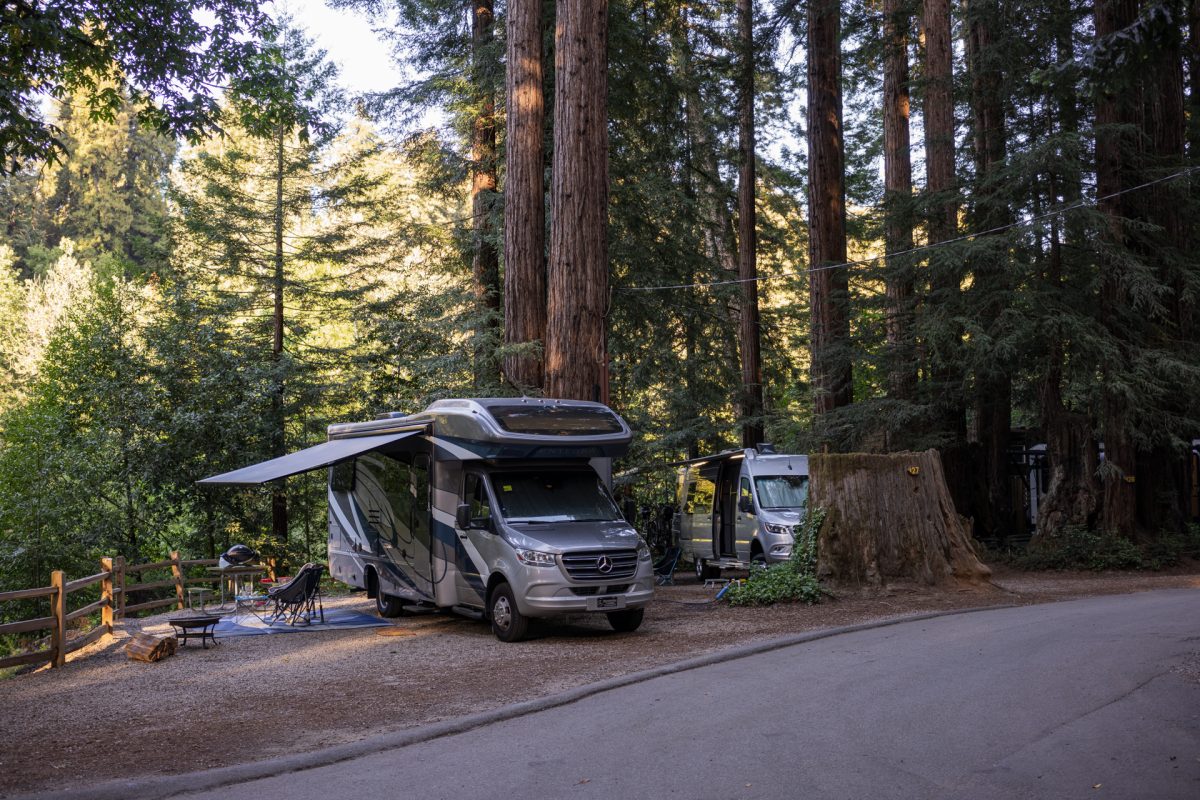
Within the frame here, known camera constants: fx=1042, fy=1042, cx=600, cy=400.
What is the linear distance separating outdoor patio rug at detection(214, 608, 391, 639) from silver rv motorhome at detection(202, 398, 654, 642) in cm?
78

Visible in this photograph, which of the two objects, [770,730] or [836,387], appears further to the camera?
[836,387]

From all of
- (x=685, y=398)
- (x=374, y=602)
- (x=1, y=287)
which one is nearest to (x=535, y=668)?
(x=374, y=602)

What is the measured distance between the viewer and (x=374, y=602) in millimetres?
18266

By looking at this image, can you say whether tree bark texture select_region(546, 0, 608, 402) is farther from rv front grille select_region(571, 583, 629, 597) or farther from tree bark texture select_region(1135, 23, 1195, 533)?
tree bark texture select_region(1135, 23, 1195, 533)

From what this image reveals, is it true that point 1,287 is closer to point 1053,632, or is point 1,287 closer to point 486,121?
point 486,121

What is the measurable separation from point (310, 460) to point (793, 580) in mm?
6811

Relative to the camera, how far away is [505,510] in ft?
41.1

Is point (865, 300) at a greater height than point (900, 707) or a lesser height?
greater

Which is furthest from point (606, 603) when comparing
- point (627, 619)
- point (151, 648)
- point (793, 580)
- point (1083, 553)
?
point (1083, 553)

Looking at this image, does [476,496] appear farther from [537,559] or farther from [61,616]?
[61,616]

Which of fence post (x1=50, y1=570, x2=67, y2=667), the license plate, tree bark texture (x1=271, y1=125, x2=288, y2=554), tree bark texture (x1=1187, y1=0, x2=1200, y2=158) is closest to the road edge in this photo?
the license plate

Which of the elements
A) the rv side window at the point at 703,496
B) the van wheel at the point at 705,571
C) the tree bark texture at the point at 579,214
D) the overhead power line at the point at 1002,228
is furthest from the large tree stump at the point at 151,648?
the overhead power line at the point at 1002,228

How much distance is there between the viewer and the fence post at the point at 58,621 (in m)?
11.7

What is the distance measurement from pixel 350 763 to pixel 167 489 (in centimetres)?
1958
